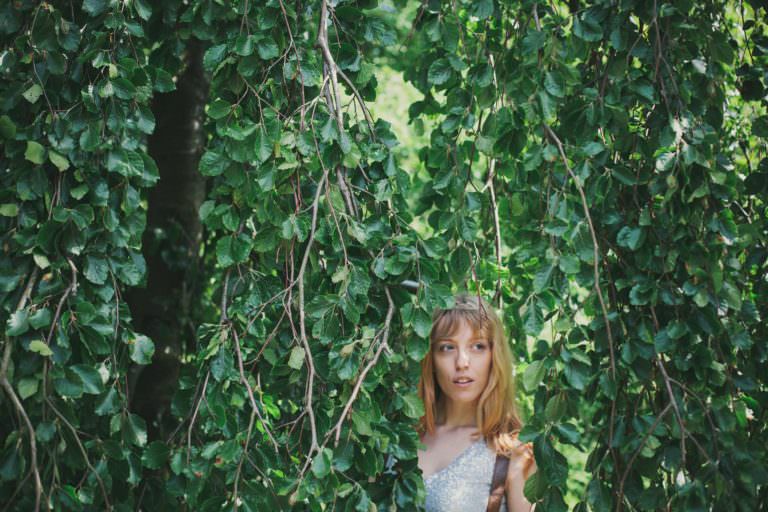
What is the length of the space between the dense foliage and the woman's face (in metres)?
0.22

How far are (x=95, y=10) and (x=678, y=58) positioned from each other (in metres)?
0.96

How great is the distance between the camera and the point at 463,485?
5.55 feet

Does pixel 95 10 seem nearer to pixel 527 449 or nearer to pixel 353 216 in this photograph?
pixel 353 216

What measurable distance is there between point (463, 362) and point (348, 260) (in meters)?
0.46

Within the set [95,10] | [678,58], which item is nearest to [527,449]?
[678,58]

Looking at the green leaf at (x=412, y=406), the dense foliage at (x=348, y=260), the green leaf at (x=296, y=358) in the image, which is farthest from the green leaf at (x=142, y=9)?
the green leaf at (x=412, y=406)

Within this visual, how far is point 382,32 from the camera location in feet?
4.94

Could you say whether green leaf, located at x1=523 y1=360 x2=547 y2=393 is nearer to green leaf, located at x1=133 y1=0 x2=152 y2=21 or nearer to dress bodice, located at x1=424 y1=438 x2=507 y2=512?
dress bodice, located at x1=424 y1=438 x2=507 y2=512

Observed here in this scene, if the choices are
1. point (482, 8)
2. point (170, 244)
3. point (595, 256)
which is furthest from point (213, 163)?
point (170, 244)

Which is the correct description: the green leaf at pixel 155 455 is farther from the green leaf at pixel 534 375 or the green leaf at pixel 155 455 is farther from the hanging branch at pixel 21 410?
the green leaf at pixel 534 375

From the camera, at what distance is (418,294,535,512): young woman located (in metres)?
1.68

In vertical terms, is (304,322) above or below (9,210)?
below

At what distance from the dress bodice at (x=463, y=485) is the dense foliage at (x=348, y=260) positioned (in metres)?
0.29

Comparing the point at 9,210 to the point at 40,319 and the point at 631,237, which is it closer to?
the point at 40,319
